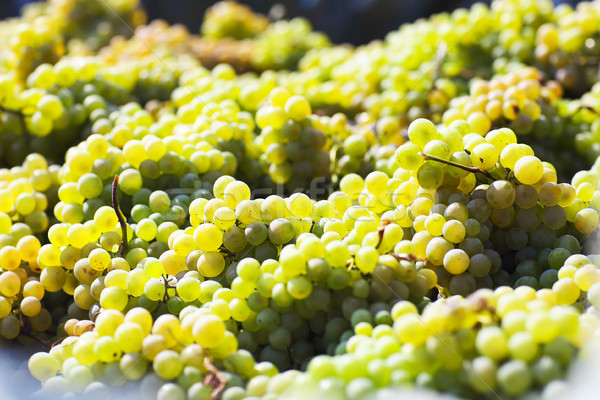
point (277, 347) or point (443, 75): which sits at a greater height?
point (443, 75)

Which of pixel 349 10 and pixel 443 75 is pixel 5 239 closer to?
pixel 443 75

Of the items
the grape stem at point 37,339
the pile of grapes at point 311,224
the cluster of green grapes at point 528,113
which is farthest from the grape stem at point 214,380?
the cluster of green grapes at point 528,113

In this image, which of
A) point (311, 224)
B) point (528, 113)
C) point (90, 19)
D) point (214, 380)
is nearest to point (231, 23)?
point (90, 19)

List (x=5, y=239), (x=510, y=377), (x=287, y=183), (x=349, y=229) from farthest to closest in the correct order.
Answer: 1. (x=287, y=183)
2. (x=5, y=239)
3. (x=349, y=229)
4. (x=510, y=377)

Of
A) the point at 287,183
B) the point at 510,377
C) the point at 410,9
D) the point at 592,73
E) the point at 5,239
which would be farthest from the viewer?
the point at 410,9

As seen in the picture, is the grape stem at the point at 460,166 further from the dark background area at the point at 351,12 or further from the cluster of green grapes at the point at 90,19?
the dark background area at the point at 351,12

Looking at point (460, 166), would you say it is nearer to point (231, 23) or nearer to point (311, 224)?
point (311, 224)

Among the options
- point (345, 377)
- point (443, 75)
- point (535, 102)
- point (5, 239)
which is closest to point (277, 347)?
point (345, 377)
